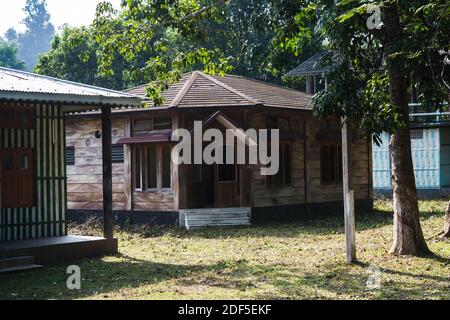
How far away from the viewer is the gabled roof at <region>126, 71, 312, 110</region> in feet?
62.8

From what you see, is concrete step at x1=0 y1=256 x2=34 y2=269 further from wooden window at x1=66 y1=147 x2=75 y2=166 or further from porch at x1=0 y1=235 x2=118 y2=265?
wooden window at x1=66 y1=147 x2=75 y2=166

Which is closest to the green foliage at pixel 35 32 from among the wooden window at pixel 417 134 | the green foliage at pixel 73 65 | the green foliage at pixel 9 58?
the green foliage at pixel 9 58

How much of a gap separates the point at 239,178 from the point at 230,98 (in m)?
2.37

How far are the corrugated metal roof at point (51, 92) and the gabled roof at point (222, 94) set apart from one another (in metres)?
5.45

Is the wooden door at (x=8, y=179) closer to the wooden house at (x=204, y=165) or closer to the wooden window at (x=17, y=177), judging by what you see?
the wooden window at (x=17, y=177)

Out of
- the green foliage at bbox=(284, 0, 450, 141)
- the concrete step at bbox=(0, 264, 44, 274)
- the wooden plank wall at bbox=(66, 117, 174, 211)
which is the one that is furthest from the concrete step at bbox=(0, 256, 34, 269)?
the wooden plank wall at bbox=(66, 117, 174, 211)

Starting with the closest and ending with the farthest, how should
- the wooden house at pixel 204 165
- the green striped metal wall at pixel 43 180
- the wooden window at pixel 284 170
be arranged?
the green striped metal wall at pixel 43 180 < the wooden house at pixel 204 165 < the wooden window at pixel 284 170

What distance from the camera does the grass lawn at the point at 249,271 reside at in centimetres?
930

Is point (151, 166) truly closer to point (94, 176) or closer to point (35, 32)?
point (94, 176)

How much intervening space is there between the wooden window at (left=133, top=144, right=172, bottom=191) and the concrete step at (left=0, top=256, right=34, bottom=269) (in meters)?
7.77

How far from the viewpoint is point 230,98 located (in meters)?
19.5
